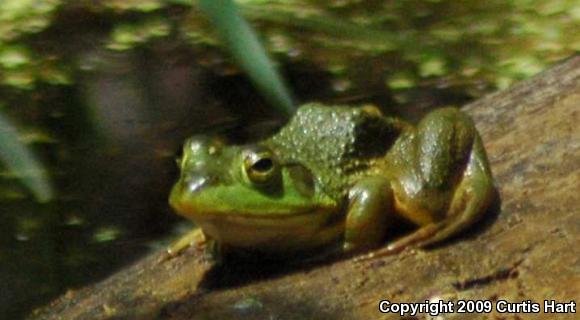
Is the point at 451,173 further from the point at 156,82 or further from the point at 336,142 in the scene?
the point at 156,82

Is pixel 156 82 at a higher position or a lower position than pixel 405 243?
→ lower

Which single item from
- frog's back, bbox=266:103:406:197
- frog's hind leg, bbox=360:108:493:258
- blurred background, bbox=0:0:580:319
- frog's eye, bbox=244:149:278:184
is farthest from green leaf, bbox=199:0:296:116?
blurred background, bbox=0:0:580:319

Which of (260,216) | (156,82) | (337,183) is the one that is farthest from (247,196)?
(156,82)

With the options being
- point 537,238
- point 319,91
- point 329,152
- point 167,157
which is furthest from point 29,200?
point 537,238

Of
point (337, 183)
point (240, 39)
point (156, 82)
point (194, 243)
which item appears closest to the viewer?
point (240, 39)

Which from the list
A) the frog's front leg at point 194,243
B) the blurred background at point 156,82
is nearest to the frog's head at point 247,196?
the frog's front leg at point 194,243

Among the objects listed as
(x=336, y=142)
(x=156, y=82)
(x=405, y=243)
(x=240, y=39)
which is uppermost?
(x=240, y=39)

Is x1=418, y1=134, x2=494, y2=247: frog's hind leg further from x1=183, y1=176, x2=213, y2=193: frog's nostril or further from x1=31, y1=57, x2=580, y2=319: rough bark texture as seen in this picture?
x1=183, y1=176, x2=213, y2=193: frog's nostril
